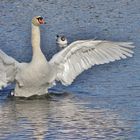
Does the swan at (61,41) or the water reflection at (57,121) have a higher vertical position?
the swan at (61,41)

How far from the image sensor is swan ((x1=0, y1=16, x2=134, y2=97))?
14578 mm

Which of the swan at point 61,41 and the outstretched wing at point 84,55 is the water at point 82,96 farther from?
the outstretched wing at point 84,55

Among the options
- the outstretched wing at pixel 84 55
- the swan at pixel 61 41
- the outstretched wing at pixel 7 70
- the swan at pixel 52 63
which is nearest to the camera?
the swan at pixel 52 63

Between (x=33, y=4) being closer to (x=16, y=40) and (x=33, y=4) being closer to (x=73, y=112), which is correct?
(x=16, y=40)

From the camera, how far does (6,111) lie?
1377cm

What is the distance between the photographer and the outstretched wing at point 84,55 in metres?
15.1

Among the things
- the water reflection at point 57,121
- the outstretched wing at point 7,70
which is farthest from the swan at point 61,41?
the water reflection at point 57,121

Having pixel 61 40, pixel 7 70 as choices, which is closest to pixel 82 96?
pixel 7 70

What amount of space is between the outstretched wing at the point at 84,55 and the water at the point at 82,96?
0.39 metres

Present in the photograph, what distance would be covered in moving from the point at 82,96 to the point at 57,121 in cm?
246

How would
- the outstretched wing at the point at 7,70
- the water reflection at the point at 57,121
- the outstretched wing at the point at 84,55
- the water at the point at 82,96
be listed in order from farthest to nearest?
the outstretched wing at the point at 84,55 < the outstretched wing at the point at 7,70 < the water at the point at 82,96 < the water reflection at the point at 57,121

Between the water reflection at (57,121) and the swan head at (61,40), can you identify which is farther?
the swan head at (61,40)

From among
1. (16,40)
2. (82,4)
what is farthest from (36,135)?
(82,4)

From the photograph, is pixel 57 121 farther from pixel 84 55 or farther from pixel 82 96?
pixel 84 55
